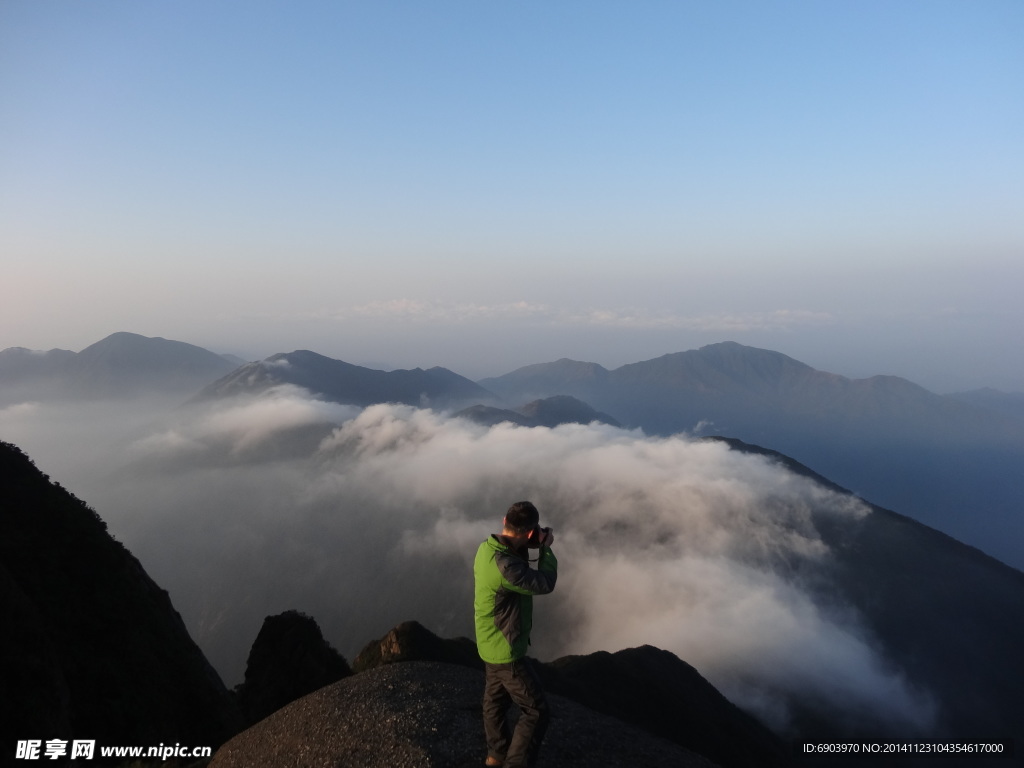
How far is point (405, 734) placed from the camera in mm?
11641

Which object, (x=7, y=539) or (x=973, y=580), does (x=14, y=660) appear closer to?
(x=7, y=539)

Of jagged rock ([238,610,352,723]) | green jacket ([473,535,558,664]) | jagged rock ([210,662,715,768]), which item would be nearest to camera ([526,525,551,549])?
green jacket ([473,535,558,664])

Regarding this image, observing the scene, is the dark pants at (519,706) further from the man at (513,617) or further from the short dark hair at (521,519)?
the short dark hair at (521,519)

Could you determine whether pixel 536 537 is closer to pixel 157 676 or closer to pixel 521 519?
pixel 521 519

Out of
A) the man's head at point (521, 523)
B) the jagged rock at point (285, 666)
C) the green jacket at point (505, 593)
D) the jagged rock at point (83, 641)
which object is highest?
the man's head at point (521, 523)

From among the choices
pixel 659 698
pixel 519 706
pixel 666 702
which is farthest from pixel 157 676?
pixel 666 702

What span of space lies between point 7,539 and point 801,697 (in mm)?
176678

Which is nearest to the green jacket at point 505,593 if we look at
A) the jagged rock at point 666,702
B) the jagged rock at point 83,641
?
the jagged rock at point 83,641

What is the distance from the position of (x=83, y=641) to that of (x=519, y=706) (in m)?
22.3

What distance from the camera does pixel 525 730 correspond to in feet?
29.8

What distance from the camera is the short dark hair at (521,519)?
8461mm

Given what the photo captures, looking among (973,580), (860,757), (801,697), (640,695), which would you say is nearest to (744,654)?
(801,697)

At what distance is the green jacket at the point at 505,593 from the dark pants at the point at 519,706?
31 centimetres

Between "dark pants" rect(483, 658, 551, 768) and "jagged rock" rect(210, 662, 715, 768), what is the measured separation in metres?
1.67
